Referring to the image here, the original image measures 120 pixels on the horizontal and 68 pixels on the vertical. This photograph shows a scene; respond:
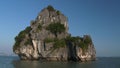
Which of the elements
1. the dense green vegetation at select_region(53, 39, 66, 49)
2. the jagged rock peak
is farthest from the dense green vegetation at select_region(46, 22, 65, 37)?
the dense green vegetation at select_region(53, 39, 66, 49)

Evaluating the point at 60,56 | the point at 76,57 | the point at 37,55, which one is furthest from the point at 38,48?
the point at 76,57

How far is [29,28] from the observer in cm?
9044

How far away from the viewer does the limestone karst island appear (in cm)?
7694

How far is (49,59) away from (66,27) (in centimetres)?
1568

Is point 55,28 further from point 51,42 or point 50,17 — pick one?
point 50,17

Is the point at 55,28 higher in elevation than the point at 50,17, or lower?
lower

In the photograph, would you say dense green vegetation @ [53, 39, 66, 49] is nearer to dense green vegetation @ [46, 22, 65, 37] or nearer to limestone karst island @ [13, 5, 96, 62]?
limestone karst island @ [13, 5, 96, 62]

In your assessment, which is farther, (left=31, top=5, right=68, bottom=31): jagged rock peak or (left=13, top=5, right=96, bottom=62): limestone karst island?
(left=31, top=5, right=68, bottom=31): jagged rock peak

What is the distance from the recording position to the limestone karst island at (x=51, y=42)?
252ft

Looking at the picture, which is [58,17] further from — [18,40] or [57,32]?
[18,40]

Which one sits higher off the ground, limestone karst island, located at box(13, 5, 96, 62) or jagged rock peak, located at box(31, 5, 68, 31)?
jagged rock peak, located at box(31, 5, 68, 31)

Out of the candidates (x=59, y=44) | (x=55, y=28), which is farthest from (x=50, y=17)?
(x=59, y=44)

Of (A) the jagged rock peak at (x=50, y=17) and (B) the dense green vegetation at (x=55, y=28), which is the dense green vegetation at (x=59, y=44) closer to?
(B) the dense green vegetation at (x=55, y=28)

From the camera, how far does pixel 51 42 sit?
7925 centimetres
